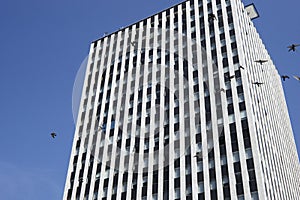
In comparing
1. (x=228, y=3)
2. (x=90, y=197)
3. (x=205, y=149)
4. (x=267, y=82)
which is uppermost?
(x=228, y=3)

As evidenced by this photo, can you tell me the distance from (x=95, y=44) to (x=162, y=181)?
39652mm

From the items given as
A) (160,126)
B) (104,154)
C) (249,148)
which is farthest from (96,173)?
(249,148)

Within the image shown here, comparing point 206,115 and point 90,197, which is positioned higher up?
point 206,115

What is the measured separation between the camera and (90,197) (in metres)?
54.3

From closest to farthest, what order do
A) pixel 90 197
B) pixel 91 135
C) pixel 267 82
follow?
pixel 90 197
pixel 91 135
pixel 267 82

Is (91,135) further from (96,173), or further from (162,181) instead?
(162,181)

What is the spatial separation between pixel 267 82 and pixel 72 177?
38728mm

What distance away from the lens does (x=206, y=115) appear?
171ft

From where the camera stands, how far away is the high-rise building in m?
47.1

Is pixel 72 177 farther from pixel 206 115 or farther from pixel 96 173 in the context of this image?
pixel 206 115

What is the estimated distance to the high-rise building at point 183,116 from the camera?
47.1 metres

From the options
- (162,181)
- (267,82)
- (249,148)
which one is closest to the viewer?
(249,148)

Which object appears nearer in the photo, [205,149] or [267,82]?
[205,149]

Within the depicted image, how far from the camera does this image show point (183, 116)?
54344 mm
